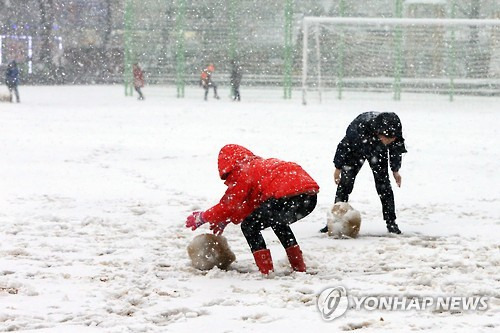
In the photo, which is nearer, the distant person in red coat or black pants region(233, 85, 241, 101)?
black pants region(233, 85, 241, 101)

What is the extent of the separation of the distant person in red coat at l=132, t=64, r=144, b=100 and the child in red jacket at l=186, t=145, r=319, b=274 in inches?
888

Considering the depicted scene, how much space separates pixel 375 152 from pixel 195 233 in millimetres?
1860

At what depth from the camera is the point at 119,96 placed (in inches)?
1197

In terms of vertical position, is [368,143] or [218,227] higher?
[368,143]

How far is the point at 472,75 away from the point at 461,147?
13.5m

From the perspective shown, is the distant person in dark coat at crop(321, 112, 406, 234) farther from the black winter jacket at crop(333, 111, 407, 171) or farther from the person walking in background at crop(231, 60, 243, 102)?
the person walking in background at crop(231, 60, 243, 102)

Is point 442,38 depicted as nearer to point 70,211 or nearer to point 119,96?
point 119,96

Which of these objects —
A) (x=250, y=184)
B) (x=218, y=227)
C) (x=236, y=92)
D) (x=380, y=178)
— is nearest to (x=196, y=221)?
(x=218, y=227)

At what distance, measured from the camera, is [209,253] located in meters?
6.42

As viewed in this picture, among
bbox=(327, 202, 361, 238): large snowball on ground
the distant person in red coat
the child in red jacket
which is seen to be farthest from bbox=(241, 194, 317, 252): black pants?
the distant person in red coat

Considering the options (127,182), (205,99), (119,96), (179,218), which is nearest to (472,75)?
(205,99)

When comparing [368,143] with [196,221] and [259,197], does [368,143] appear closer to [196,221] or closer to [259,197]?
[259,197]

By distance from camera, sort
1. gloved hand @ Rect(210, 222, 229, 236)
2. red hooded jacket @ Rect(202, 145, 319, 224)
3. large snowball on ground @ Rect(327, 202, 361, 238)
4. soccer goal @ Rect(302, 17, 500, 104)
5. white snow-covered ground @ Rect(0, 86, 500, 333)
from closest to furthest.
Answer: white snow-covered ground @ Rect(0, 86, 500, 333), red hooded jacket @ Rect(202, 145, 319, 224), gloved hand @ Rect(210, 222, 229, 236), large snowball on ground @ Rect(327, 202, 361, 238), soccer goal @ Rect(302, 17, 500, 104)

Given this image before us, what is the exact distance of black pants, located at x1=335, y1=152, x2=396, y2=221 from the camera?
8047mm
